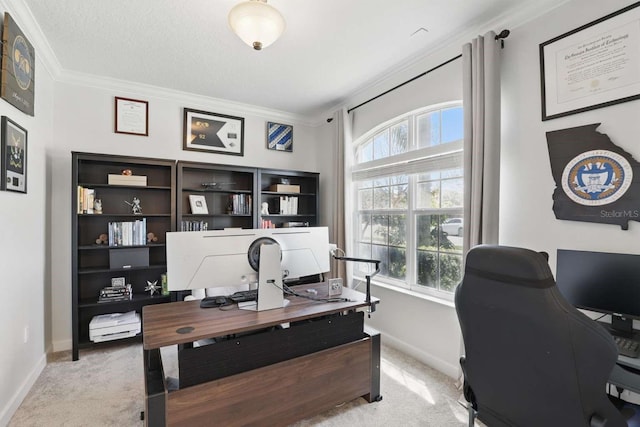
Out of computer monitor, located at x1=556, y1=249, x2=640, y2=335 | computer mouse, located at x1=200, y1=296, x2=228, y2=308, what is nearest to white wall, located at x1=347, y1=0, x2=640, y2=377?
computer monitor, located at x1=556, y1=249, x2=640, y2=335

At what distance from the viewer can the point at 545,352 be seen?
1.06m

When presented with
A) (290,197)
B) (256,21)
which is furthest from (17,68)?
(290,197)

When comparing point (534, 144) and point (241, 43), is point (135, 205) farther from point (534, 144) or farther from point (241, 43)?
point (534, 144)

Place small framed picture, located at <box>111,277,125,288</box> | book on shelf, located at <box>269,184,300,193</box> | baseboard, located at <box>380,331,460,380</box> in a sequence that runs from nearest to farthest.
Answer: baseboard, located at <box>380,331,460,380</box> < small framed picture, located at <box>111,277,125,288</box> < book on shelf, located at <box>269,184,300,193</box>

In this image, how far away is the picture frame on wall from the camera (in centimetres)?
189

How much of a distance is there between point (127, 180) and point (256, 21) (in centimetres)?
229

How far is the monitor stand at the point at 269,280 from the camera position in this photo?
183 cm

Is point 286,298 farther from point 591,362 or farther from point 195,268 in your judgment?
point 591,362

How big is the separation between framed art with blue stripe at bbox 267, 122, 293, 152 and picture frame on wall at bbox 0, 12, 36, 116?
241cm

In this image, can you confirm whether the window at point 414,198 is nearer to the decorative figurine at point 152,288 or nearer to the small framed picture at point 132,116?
the decorative figurine at point 152,288

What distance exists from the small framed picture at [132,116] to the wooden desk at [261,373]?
2.33 metres

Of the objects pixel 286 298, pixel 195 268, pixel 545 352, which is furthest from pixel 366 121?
pixel 545 352

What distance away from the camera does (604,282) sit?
1.60 metres

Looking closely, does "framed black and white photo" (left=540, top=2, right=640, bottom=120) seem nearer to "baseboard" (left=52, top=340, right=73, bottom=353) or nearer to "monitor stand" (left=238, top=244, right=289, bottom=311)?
"monitor stand" (left=238, top=244, right=289, bottom=311)
